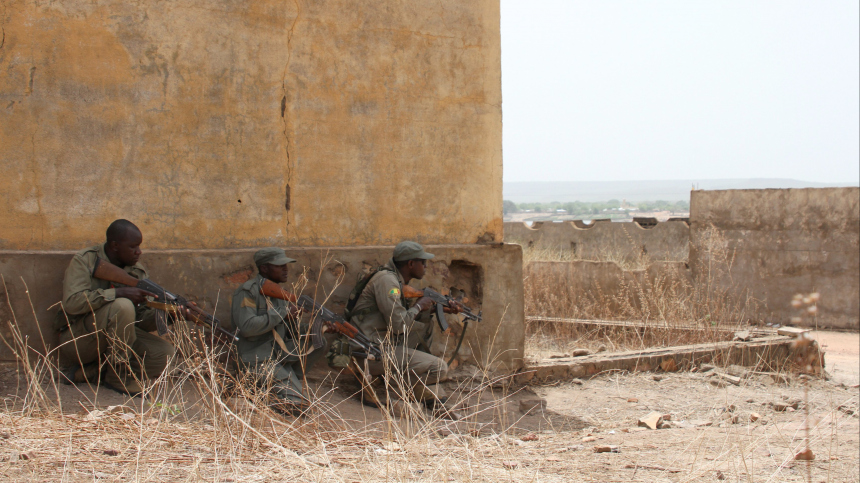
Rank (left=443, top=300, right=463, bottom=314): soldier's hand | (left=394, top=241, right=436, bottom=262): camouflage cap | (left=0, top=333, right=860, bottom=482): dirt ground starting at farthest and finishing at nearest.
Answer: (left=443, top=300, right=463, bottom=314): soldier's hand, (left=394, top=241, right=436, bottom=262): camouflage cap, (left=0, top=333, right=860, bottom=482): dirt ground

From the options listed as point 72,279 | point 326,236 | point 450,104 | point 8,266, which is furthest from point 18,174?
point 450,104

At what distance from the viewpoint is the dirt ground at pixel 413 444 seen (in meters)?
2.92

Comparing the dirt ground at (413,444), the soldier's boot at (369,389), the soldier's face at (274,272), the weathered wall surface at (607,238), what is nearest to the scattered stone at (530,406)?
the dirt ground at (413,444)

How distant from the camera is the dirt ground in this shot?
292 centimetres

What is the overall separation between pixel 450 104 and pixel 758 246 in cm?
756

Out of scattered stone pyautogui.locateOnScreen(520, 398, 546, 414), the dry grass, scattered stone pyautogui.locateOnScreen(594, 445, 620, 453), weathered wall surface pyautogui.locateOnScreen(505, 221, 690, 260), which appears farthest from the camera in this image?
weathered wall surface pyautogui.locateOnScreen(505, 221, 690, 260)

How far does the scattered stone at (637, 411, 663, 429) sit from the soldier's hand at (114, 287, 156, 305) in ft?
11.1

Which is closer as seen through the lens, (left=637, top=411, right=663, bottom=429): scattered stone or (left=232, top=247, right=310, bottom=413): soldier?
(left=232, top=247, right=310, bottom=413): soldier

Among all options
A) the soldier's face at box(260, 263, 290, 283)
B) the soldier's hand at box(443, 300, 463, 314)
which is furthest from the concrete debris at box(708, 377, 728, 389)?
the soldier's face at box(260, 263, 290, 283)

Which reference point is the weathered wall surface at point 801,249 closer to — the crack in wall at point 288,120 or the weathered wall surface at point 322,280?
the weathered wall surface at point 322,280

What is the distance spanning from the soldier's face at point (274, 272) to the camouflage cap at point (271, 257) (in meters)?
0.03

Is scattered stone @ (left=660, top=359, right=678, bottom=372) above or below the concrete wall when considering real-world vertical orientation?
below

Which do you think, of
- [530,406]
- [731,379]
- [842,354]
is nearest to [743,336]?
[731,379]

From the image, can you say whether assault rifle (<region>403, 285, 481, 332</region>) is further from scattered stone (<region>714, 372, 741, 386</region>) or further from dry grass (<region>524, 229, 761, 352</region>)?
scattered stone (<region>714, 372, 741, 386</region>)
